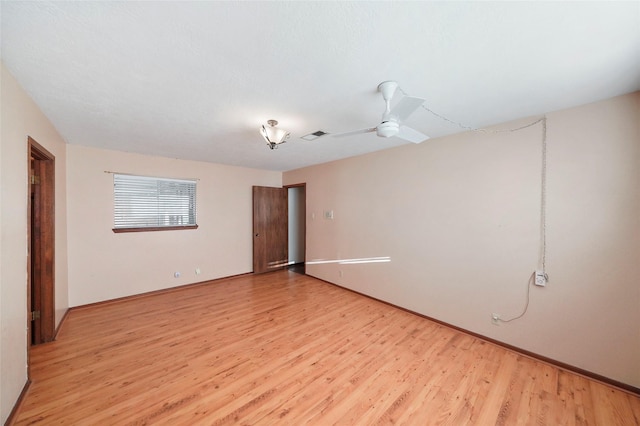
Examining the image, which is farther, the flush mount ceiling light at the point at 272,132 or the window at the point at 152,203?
the window at the point at 152,203

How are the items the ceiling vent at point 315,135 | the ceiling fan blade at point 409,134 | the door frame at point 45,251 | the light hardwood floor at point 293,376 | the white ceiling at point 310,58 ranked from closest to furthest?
1. the white ceiling at point 310,58
2. the light hardwood floor at point 293,376
3. the ceiling fan blade at point 409,134
4. the door frame at point 45,251
5. the ceiling vent at point 315,135

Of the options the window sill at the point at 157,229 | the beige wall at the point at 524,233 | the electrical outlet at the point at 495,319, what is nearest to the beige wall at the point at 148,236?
the window sill at the point at 157,229

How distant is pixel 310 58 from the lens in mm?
1475

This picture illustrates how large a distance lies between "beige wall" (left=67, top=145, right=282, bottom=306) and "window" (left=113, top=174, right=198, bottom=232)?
0.31 feet

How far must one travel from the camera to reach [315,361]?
7.45 ft

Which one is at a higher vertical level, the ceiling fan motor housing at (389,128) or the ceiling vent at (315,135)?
the ceiling vent at (315,135)

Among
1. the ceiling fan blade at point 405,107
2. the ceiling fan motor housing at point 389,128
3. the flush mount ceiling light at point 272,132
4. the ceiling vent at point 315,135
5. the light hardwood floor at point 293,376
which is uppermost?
the ceiling vent at point 315,135

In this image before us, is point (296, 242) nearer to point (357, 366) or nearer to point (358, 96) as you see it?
point (357, 366)

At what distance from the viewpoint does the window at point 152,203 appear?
12.3 ft

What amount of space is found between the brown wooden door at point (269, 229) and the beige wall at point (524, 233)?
2.58 metres

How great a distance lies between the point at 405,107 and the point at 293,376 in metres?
2.39

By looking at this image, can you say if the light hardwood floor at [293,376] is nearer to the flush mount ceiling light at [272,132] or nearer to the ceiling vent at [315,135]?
the flush mount ceiling light at [272,132]

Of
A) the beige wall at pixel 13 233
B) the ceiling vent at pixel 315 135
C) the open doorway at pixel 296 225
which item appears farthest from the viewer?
the open doorway at pixel 296 225

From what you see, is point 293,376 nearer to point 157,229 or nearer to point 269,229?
point 157,229
